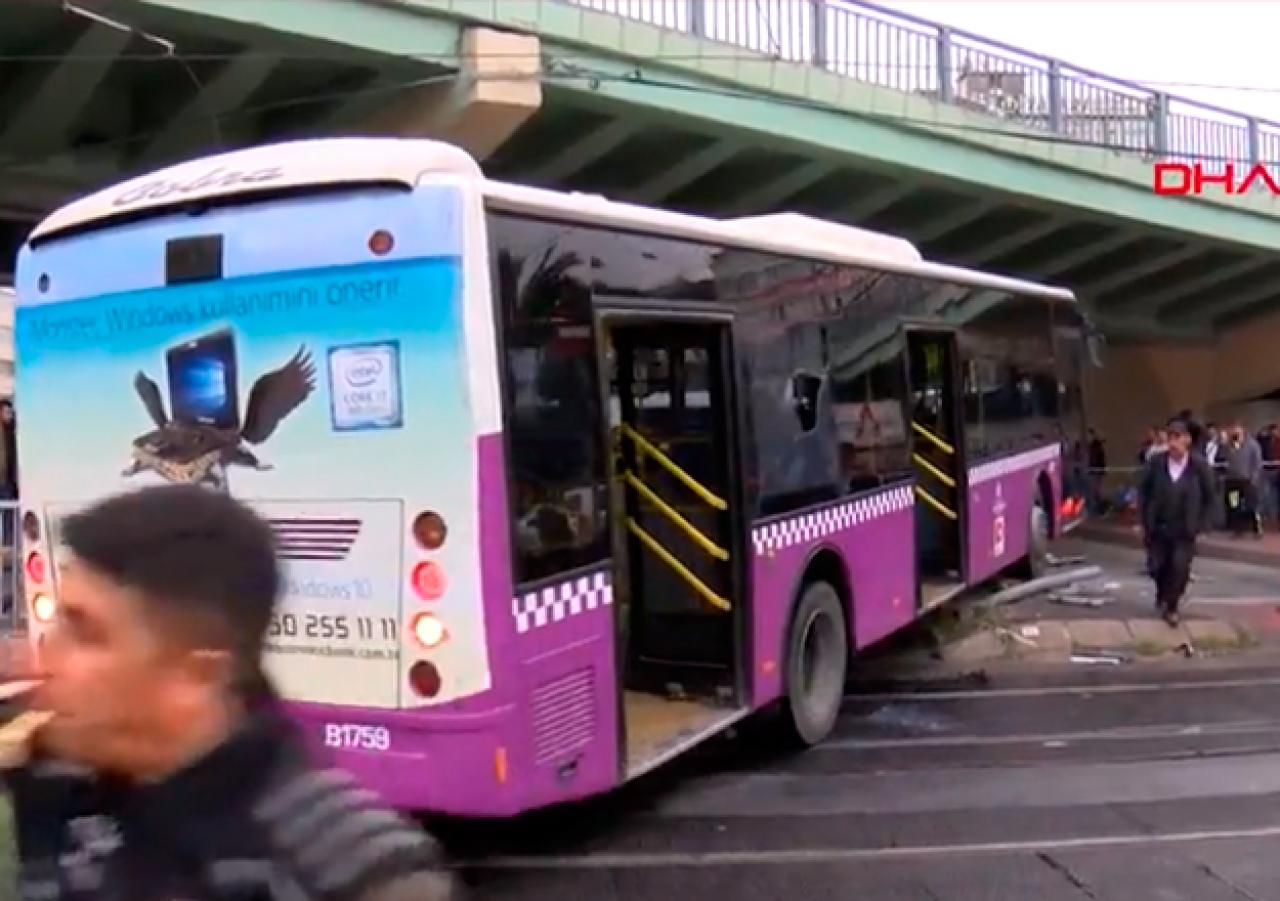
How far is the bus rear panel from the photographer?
602 cm

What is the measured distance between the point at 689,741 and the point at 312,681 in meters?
2.10

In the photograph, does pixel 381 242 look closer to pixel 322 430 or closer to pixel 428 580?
pixel 322 430

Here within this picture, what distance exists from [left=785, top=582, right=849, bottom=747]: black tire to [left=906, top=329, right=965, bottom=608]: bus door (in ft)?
10.0

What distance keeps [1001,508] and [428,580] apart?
359 inches

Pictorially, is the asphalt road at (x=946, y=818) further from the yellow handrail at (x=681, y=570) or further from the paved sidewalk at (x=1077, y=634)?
the paved sidewalk at (x=1077, y=634)

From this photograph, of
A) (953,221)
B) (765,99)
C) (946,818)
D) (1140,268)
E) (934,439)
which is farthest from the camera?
(1140,268)

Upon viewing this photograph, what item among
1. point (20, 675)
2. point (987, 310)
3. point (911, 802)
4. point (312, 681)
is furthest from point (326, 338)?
point (987, 310)

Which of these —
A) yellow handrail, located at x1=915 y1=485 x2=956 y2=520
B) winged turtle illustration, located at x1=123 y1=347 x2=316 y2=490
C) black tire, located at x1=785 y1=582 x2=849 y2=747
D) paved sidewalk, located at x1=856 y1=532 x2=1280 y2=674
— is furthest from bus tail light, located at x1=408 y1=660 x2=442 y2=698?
yellow handrail, located at x1=915 y1=485 x2=956 y2=520

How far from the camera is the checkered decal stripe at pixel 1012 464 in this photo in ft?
44.2

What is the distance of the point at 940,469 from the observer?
508 inches

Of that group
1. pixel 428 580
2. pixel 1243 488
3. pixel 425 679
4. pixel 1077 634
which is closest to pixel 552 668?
pixel 425 679

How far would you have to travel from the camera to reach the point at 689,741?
7.67m

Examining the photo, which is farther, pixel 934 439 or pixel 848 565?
pixel 934 439

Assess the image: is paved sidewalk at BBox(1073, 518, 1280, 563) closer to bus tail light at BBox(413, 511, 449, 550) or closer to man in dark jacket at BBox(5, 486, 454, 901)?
bus tail light at BBox(413, 511, 449, 550)
